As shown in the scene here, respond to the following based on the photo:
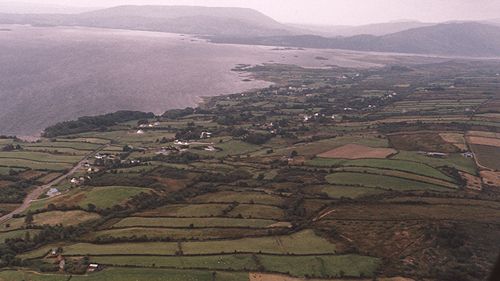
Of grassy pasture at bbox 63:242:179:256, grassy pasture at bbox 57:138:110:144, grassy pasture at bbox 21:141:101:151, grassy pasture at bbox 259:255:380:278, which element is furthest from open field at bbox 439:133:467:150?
grassy pasture at bbox 21:141:101:151

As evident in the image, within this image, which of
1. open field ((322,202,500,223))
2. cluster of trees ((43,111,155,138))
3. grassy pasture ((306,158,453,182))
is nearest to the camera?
open field ((322,202,500,223))

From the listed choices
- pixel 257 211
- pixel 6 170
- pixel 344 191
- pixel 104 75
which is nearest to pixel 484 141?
pixel 344 191

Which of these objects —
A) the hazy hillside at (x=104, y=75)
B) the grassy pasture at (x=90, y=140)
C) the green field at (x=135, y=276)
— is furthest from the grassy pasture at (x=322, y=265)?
the hazy hillside at (x=104, y=75)

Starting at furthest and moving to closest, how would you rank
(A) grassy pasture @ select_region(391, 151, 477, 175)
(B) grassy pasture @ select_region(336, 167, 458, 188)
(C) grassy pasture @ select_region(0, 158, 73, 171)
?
(A) grassy pasture @ select_region(391, 151, 477, 175), (C) grassy pasture @ select_region(0, 158, 73, 171), (B) grassy pasture @ select_region(336, 167, 458, 188)

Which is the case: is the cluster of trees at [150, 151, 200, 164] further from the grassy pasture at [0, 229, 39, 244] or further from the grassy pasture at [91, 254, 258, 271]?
the grassy pasture at [91, 254, 258, 271]

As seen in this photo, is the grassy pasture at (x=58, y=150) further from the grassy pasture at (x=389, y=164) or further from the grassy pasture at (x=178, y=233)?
the grassy pasture at (x=389, y=164)

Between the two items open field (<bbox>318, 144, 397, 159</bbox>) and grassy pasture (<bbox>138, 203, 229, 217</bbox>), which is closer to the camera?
grassy pasture (<bbox>138, 203, 229, 217</bbox>)
